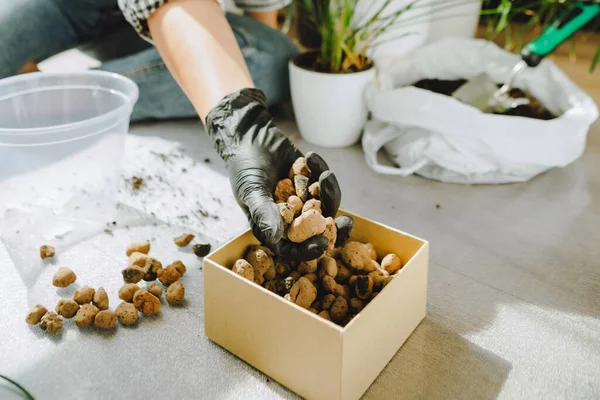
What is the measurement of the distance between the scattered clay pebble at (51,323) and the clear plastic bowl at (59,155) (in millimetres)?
211

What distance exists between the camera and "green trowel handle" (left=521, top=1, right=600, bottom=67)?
1.27m

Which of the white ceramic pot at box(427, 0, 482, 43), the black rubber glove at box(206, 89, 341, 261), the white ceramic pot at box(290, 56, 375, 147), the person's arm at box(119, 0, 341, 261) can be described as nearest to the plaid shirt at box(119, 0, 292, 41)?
the person's arm at box(119, 0, 341, 261)

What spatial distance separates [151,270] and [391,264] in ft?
1.29

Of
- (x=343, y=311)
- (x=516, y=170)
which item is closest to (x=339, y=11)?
(x=516, y=170)

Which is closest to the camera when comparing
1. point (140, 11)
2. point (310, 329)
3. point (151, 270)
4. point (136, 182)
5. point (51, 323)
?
point (310, 329)

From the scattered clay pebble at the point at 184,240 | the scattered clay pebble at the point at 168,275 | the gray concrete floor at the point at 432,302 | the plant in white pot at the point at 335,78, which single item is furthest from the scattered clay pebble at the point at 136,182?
the plant in white pot at the point at 335,78

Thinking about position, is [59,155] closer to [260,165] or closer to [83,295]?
[83,295]

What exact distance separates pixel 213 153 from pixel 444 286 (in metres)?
0.67

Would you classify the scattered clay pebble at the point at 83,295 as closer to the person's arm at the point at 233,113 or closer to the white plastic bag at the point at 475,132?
the person's arm at the point at 233,113

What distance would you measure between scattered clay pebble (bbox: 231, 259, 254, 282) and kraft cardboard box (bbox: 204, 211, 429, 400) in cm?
2

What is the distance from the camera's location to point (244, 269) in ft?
2.45

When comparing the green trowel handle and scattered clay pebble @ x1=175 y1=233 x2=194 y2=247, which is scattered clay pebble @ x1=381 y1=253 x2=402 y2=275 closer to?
→ scattered clay pebble @ x1=175 y1=233 x2=194 y2=247

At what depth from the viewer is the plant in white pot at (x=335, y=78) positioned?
133 cm

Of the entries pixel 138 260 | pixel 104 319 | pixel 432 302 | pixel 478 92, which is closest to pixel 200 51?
pixel 138 260
